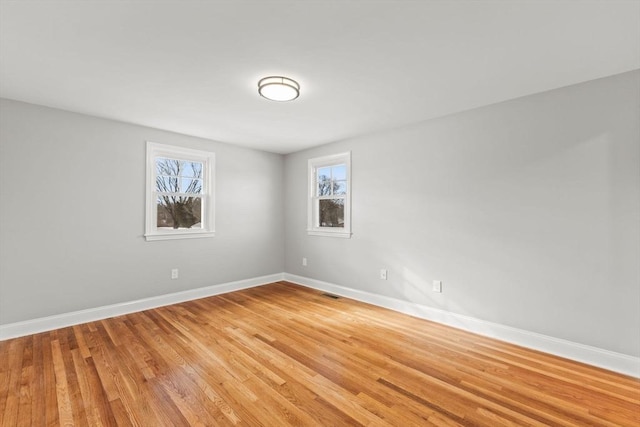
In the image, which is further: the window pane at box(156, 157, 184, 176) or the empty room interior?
the window pane at box(156, 157, 184, 176)

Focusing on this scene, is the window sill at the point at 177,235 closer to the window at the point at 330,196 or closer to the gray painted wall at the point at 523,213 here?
the window at the point at 330,196

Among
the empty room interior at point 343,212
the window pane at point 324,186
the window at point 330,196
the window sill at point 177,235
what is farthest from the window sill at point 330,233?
the window sill at point 177,235

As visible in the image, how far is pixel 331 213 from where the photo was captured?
479cm

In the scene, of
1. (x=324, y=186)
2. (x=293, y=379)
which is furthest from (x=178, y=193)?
(x=293, y=379)

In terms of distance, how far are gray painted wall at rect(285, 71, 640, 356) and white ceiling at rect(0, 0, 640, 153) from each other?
327 millimetres

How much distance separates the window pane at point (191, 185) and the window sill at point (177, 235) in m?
0.64

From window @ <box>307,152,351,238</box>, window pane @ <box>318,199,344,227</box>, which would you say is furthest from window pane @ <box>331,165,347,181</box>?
window pane @ <box>318,199,344,227</box>

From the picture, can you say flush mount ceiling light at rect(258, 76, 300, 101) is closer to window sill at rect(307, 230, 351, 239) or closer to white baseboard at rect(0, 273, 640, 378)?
window sill at rect(307, 230, 351, 239)

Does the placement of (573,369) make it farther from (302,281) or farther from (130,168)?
(130,168)

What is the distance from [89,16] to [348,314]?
3.57 meters

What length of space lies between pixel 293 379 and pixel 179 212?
308 cm

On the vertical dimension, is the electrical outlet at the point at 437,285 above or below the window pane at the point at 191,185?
below

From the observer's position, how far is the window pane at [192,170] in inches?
170

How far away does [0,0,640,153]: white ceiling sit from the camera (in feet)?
5.51
